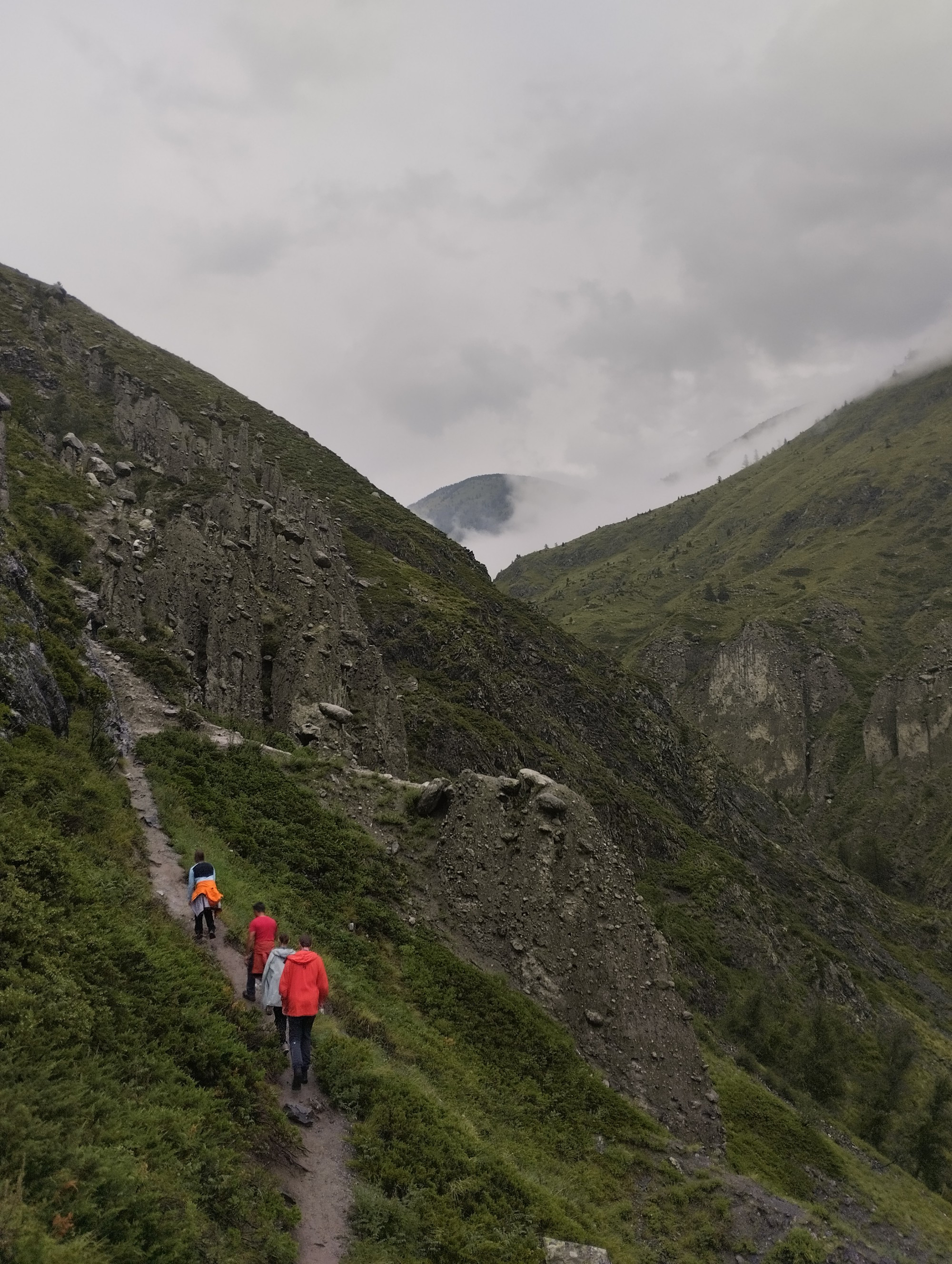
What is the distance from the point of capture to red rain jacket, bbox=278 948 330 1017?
10805 mm

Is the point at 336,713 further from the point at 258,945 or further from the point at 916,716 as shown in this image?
the point at 916,716

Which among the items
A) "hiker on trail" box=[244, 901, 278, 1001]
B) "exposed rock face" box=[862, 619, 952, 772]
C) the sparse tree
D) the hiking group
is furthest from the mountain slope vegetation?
"exposed rock face" box=[862, 619, 952, 772]

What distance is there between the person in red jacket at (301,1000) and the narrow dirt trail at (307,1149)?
381mm

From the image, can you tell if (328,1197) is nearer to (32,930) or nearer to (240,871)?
(32,930)

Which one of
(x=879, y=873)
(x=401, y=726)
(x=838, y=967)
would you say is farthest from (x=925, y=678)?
(x=401, y=726)

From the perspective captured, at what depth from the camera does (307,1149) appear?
9820 mm

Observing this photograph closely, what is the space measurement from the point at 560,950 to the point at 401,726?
2213 cm

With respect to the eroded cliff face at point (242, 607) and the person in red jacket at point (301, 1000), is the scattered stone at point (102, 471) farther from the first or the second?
the person in red jacket at point (301, 1000)

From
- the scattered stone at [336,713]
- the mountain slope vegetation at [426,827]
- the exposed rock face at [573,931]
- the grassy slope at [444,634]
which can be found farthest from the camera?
the grassy slope at [444,634]

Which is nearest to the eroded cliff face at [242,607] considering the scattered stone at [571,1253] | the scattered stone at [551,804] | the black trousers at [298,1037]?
the scattered stone at [551,804]

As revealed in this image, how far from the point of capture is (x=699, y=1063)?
20500 millimetres

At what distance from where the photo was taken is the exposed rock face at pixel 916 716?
5364 inches

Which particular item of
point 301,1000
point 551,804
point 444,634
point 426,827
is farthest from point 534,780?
point 444,634

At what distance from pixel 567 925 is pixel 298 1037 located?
1248cm
